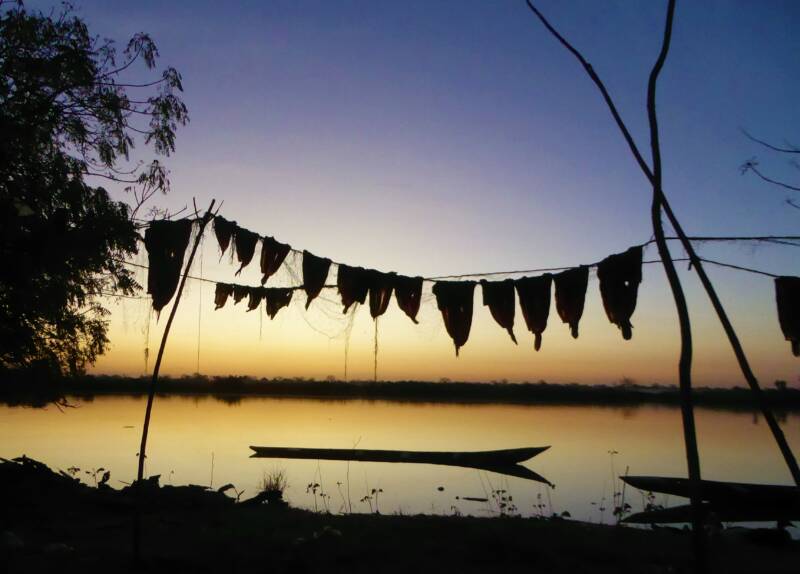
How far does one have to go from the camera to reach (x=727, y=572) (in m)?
6.98

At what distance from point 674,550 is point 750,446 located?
23.2 meters

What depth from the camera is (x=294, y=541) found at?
25.4 ft

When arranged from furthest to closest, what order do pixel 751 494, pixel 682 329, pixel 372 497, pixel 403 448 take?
1. pixel 403 448
2. pixel 372 497
3. pixel 751 494
4. pixel 682 329

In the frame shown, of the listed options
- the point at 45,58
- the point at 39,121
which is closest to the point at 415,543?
the point at 39,121

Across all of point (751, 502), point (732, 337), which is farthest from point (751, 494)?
point (732, 337)

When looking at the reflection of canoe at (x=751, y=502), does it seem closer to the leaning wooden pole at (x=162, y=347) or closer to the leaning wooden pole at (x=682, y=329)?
the leaning wooden pole at (x=682, y=329)

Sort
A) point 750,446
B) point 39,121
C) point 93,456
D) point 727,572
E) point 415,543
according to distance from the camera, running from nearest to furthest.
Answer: point 727,572, point 415,543, point 39,121, point 93,456, point 750,446

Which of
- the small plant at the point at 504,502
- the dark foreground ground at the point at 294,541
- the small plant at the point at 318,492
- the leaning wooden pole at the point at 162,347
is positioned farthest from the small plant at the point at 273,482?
the leaning wooden pole at the point at 162,347

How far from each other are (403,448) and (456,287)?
18291 millimetres

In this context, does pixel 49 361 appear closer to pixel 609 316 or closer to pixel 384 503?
pixel 384 503

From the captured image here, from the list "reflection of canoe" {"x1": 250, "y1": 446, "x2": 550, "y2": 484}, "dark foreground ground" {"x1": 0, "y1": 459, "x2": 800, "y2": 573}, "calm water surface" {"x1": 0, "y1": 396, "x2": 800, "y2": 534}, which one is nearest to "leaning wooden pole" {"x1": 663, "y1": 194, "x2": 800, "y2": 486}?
A: "dark foreground ground" {"x1": 0, "y1": 459, "x2": 800, "y2": 573}

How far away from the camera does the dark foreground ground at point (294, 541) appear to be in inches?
271

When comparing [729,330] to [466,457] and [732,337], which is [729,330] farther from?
[466,457]

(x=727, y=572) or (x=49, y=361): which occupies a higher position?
(x=49, y=361)
